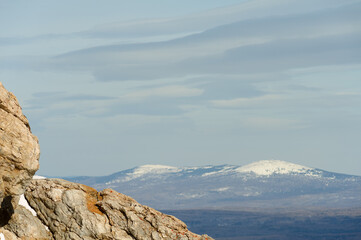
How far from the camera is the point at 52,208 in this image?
57469 millimetres

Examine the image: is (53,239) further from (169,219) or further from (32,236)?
(169,219)

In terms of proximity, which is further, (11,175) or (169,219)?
(169,219)

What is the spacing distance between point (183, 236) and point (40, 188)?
13358 millimetres

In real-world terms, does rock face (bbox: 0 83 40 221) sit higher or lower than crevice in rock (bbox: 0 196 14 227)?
higher

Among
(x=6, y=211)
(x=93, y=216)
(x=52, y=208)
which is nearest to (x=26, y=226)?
(x=6, y=211)

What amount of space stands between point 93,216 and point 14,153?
11125 millimetres

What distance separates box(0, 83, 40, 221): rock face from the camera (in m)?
49.4

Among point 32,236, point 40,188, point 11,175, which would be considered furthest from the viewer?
point 40,188

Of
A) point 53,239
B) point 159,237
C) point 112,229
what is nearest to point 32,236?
point 53,239

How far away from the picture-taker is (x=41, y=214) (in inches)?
2253

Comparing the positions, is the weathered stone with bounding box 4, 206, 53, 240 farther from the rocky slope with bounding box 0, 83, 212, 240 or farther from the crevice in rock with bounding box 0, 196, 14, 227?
the crevice in rock with bounding box 0, 196, 14, 227

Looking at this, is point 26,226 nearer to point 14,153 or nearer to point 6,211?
point 6,211

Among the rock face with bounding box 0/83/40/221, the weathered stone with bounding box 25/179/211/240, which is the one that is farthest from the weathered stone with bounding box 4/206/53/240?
the rock face with bounding box 0/83/40/221

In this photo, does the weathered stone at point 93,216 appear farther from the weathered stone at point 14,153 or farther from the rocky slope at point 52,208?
the weathered stone at point 14,153
